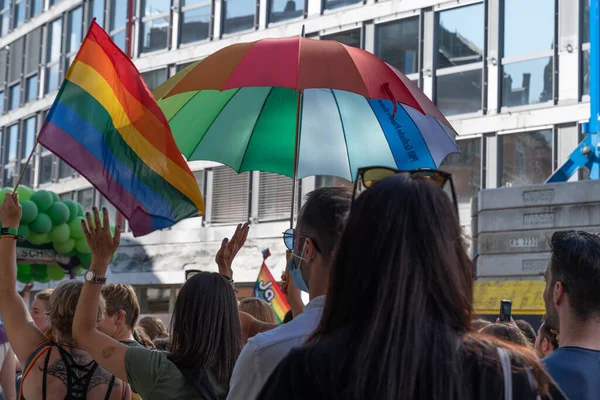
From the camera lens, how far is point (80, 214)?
55.1ft

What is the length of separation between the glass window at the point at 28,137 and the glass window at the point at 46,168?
61cm

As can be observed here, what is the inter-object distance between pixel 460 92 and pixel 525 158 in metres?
2.04

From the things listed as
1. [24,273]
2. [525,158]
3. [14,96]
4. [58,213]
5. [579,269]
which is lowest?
[24,273]

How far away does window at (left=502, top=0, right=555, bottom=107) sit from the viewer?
19078 millimetres

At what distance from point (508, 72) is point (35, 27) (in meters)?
16.9

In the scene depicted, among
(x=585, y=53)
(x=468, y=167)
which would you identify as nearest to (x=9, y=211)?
(x=585, y=53)

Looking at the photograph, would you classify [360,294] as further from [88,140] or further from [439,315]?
[88,140]

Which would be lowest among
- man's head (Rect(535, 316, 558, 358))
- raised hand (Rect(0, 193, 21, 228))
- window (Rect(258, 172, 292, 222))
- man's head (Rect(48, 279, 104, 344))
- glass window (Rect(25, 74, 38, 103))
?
man's head (Rect(535, 316, 558, 358))

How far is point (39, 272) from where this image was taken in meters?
16.8

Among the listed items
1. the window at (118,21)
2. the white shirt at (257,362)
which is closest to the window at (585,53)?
the window at (118,21)

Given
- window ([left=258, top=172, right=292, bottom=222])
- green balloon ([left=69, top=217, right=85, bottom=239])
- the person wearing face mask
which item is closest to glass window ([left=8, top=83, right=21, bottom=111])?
window ([left=258, top=172, right=292, bottom=222])

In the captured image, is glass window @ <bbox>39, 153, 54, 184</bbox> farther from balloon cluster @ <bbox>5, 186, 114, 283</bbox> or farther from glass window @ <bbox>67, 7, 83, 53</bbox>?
balloon cluster @ <bbox>5, 186, 114, 283</bbox>

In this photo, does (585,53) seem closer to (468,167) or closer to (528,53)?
(528,53)

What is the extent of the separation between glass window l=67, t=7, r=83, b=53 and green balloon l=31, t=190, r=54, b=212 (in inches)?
546
